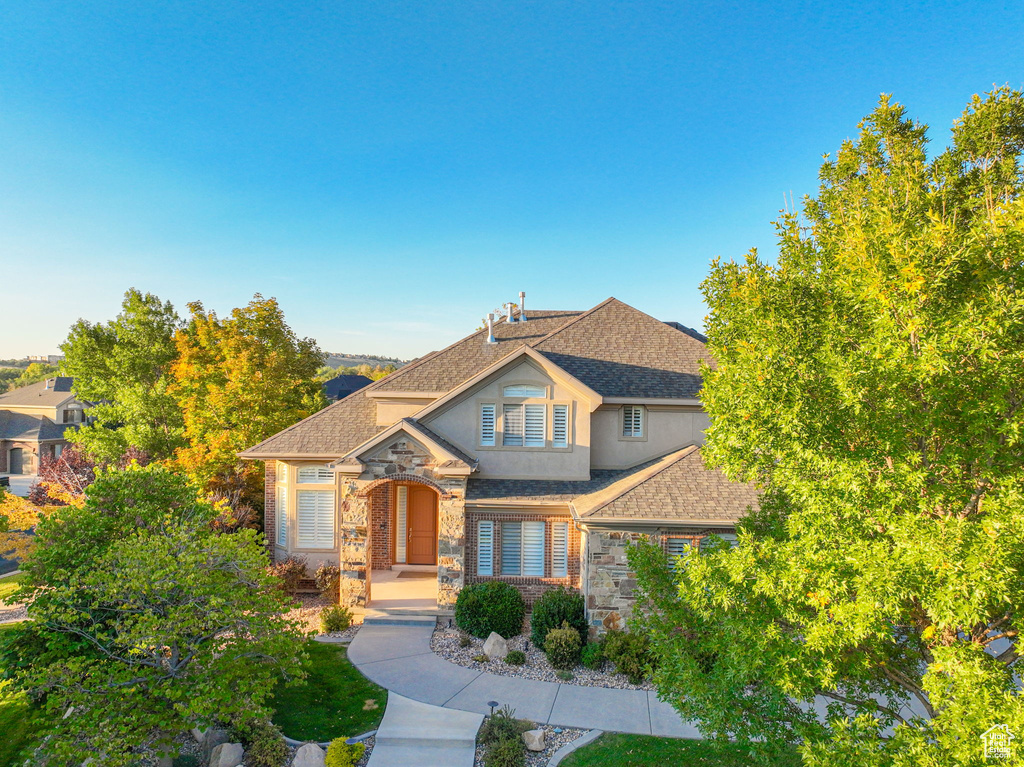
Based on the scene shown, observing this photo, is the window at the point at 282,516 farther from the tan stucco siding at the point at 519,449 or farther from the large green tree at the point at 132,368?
the large green tree at the point at 132,368

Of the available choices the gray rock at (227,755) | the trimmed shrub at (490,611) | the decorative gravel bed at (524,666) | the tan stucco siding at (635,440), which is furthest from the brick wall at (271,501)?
the tan stucco siding at (635,440)

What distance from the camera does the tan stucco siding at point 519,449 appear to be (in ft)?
51.2

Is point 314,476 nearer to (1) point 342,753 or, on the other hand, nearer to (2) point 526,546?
(2) point 526,546

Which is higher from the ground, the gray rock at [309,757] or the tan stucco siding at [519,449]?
the tan stucco siding at [519,449]

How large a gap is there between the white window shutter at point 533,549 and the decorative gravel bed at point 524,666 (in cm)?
187

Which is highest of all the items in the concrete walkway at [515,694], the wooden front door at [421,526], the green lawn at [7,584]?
the wooden front door at [421,526]

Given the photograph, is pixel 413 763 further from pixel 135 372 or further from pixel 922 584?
pixel 135 372

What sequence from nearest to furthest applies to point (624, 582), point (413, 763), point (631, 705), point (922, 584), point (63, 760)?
point (922, 584) < point (63, 760) < point (413, 763) < point (631, 705) < point (624, 582)

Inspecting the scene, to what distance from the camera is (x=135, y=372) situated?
85.8ft

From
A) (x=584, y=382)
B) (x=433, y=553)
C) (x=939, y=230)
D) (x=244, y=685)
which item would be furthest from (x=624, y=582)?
(x=939, y=230)

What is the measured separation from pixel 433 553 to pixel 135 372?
63.2 ft

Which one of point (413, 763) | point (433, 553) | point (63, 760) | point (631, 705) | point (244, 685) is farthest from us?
point (433, 553)

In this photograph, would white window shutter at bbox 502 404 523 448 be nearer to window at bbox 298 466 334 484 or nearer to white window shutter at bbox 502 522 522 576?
white window shutter at bbox 502 522 522 576

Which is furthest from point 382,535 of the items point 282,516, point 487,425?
point 487,425
